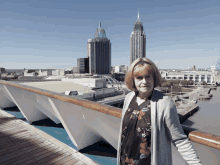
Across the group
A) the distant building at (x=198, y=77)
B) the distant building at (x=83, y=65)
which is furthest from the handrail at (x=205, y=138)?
the distant building at (x=83, y=65)

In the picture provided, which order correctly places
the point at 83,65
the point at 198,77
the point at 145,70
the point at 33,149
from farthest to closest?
the point at 83,65
the point at 198,77
the point at 33,149
the point at 145,70

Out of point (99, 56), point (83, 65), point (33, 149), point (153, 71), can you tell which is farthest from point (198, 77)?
point (153, 71)

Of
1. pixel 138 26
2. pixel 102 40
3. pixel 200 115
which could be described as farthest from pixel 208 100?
pixel 138 26

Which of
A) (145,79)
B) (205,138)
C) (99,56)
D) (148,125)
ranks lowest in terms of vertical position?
(205,138)

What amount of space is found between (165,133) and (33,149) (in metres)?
2.86

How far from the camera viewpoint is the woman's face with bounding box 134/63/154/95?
0.97 meters

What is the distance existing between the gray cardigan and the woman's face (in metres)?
0.06

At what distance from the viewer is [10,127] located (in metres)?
3.88

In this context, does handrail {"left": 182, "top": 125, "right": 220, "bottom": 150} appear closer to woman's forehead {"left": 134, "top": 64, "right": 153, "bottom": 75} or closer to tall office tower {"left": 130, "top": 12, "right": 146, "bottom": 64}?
woman's forehead {"left": 134, "top": 64, "right": 153, "bottom": 75}

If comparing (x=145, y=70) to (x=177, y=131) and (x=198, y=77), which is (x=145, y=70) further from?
(x=198, y=77)

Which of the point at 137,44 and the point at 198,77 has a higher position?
the point at 137,44

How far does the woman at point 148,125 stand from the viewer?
2.84ft

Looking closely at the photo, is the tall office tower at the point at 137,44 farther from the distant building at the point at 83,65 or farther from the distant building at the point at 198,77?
the distant building at the point at 198,77

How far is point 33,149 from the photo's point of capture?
2.85 m
